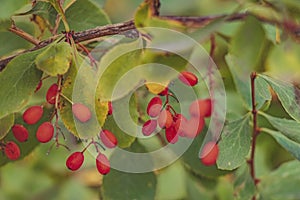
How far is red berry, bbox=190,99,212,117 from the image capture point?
1.25 metres

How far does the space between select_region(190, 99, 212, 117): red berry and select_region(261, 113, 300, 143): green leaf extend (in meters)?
0.12

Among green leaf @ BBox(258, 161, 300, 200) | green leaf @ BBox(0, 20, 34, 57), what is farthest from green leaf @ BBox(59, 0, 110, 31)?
green leaf @ BBox(258, 161, 300, 200)

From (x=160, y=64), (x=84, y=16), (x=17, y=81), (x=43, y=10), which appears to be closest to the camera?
(x=160, y=64)

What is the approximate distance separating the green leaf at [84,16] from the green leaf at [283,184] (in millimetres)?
535

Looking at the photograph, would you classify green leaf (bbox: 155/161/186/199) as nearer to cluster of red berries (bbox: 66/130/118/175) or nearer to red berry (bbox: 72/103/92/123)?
cluster of red berries (bbox: 66/130/118/175)

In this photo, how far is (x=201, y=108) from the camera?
1.29 metres

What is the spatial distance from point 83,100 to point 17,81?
12cm

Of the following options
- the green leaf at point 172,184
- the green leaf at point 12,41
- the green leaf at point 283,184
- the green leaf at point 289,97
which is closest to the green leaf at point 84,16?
the green leaf at point 12,41

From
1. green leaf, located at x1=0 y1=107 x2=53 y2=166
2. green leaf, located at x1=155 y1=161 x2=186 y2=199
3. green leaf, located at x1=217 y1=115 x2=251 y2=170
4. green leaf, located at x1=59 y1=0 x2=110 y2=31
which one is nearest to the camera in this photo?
green leaf, located at x1=217 y1=115 x2=251 y2=170

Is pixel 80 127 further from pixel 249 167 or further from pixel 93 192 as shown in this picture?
pixel 93 192

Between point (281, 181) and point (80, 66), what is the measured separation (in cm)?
73

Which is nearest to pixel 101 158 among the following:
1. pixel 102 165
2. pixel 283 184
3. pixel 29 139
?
pixel 102 165

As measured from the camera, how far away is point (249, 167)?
1498mm

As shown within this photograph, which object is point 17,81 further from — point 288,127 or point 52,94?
point 288,127
